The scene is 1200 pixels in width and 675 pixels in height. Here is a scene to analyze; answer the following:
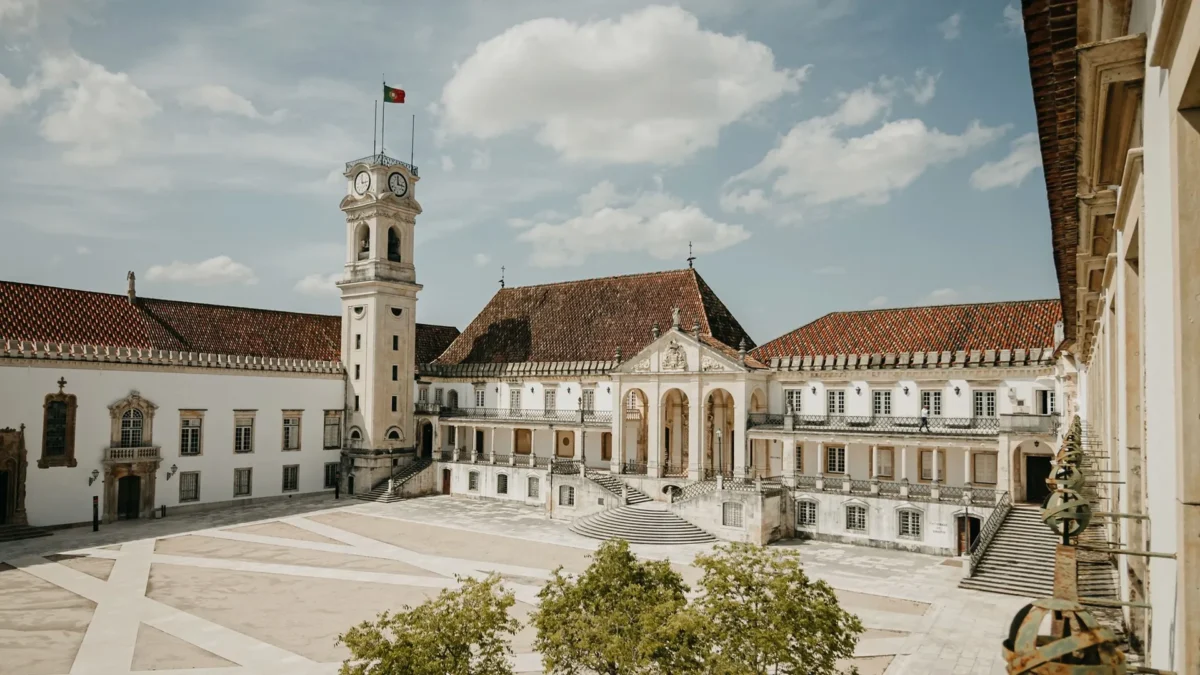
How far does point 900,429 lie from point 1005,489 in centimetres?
529

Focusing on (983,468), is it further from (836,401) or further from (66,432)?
(66,432)

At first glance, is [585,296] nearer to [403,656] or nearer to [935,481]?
[935,481]

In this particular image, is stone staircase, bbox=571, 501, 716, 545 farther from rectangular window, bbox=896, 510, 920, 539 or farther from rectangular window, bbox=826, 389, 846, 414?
rectangular window, bbox=826, 389, 846, 414

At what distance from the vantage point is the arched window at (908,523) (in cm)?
3431

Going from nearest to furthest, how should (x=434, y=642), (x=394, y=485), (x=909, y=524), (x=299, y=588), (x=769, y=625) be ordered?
(x=434, y=642)
(x=769, y=625)
(x=299, y=588)
(x=909, y=524)
(x=394, y=485)

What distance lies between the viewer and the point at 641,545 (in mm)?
35844

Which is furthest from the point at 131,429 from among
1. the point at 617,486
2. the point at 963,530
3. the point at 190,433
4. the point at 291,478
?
the point at 963,530

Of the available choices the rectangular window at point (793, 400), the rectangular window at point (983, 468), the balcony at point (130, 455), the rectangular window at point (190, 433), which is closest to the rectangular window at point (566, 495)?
the rectangular window at point (793, 400)

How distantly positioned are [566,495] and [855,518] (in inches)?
620

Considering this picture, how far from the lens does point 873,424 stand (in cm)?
3878

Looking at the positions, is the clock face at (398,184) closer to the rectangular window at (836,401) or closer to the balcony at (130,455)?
the balcony at (130,455)

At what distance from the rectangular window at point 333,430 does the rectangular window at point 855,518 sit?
108 ft

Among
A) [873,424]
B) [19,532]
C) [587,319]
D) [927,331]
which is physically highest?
[587,319]

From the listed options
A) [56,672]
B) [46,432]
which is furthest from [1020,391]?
[46,432]
